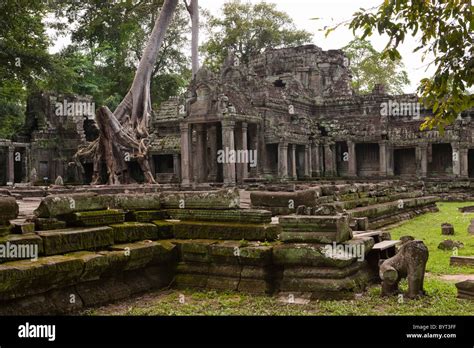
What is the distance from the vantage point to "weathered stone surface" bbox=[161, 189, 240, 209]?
8.23m

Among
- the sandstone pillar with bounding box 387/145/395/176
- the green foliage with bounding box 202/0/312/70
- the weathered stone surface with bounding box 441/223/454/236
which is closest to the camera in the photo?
the weathered stone surface with bounding box 441/223/454/236

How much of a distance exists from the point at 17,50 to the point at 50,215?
22.9 metres

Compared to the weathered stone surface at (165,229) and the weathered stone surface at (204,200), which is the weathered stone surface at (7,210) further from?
the weathered stone surface at (204,200)

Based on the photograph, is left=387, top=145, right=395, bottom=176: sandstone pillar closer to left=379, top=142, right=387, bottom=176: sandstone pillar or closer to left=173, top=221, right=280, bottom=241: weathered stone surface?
left=379, top=142, right=387, bottom=176: sandstone pillar

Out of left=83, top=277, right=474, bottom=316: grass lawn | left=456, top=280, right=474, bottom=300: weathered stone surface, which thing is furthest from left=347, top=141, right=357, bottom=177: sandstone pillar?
left=456, top=280, right=474, bottom=300: weathered stone surface

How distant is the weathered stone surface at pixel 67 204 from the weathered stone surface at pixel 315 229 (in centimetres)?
269

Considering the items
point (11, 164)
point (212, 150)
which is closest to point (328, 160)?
point (212, 150)

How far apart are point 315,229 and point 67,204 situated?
3396mm

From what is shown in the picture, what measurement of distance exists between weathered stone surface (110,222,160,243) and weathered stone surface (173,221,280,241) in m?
0.37

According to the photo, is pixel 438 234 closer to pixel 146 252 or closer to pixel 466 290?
pixel 466 290

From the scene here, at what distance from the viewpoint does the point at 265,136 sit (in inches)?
1129

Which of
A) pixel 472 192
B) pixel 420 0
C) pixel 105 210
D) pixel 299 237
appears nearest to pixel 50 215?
pixel 105 210
